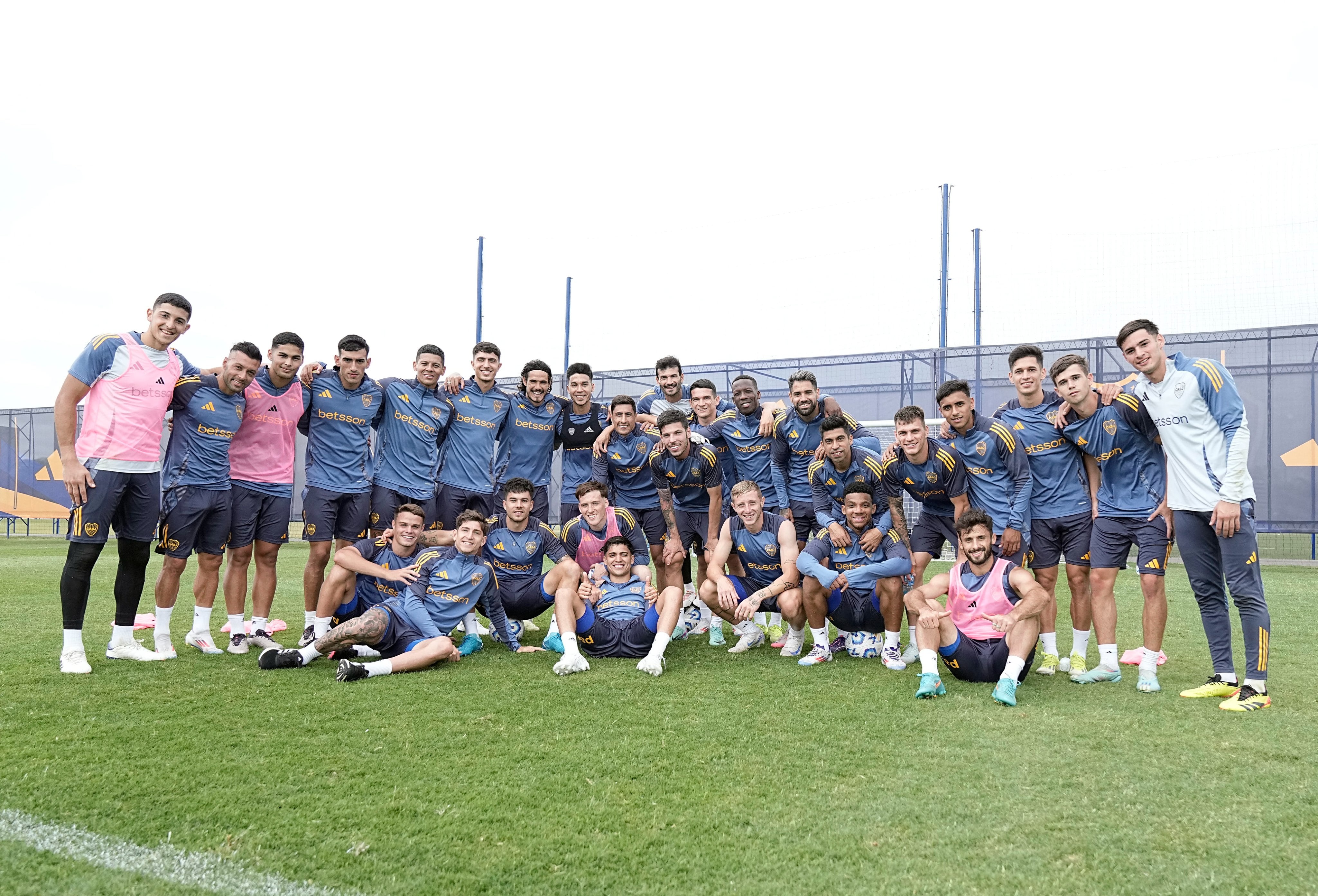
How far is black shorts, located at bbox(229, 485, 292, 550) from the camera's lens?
5266mm

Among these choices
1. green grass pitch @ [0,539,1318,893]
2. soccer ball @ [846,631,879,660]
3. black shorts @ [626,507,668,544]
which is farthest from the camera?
black shorts @ [626,507,668,544]

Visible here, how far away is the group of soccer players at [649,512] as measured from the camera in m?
4.39

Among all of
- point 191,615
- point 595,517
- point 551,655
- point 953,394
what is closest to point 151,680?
point 551,655

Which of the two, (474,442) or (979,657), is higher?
(474,442)

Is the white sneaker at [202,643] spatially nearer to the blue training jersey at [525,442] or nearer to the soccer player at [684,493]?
the blue training jersey at [525,442]

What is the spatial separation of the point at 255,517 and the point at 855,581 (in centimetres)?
380

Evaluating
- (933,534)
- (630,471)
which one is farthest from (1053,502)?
(630,471)

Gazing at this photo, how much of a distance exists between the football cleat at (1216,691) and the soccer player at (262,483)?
5.21 metres

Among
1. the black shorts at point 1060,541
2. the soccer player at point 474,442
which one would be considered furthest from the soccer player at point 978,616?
the soccer player at point 474,442

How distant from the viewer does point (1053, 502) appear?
5.07 metres

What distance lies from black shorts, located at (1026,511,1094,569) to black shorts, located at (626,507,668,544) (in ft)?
8.47

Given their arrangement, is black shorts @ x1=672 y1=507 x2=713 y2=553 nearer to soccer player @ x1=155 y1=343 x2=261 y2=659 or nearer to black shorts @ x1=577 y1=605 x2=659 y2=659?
black shorts @ x1=577 y1=605 x2=659 y2=659

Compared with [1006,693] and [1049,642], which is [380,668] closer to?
[1006,693]

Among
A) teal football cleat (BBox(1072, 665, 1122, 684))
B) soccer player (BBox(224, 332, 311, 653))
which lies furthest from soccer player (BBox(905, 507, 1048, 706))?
soccer player (BBox(224, 332, 311, 653))
